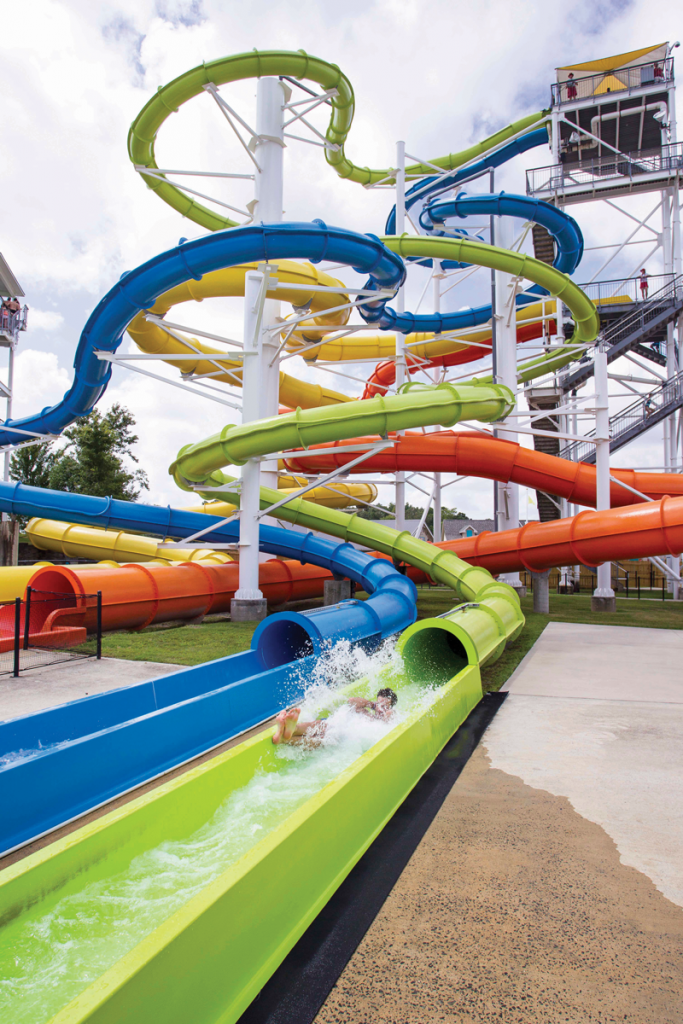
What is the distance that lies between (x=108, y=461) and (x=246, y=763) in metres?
26.7

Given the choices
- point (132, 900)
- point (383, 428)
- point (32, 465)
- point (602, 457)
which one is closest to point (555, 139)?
point (602, 457)

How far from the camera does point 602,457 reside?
12.3m

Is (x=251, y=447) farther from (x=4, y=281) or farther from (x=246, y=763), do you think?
(x=4, y=281)

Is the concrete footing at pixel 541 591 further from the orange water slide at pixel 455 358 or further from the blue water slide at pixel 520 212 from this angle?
the orange water slide at pixel 455 358

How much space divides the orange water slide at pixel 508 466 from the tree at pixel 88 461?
1796cm

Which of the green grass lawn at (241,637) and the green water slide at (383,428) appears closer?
the green grass lawn at (241,637)

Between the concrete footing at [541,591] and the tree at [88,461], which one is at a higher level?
the tree at [88,461]

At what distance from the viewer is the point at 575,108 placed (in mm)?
18891

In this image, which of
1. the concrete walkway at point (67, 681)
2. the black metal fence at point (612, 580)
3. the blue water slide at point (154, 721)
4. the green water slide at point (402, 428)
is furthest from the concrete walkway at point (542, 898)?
the black metal fence at point (612, 580)

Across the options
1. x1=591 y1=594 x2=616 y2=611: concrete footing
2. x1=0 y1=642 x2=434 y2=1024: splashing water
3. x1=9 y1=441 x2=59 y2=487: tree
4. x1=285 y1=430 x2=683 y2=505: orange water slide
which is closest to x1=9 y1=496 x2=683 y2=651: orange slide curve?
x1=285 y1=430 x2=683 y2=505: orange water slide

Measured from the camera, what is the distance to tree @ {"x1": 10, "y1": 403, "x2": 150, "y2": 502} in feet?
90.2

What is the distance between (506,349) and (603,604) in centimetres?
663

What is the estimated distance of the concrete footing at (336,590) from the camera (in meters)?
12.4

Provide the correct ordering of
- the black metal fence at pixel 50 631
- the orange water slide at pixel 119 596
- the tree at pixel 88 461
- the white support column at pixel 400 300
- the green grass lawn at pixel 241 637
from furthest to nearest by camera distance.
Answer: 1. the tree at pixel 88 461
2. the white support column at pixel 400 300
3. the orange water slide at pixel 119 596
4. the green grass lawn at pixel 241 637
5. the black metal fence at pixel 50 631
